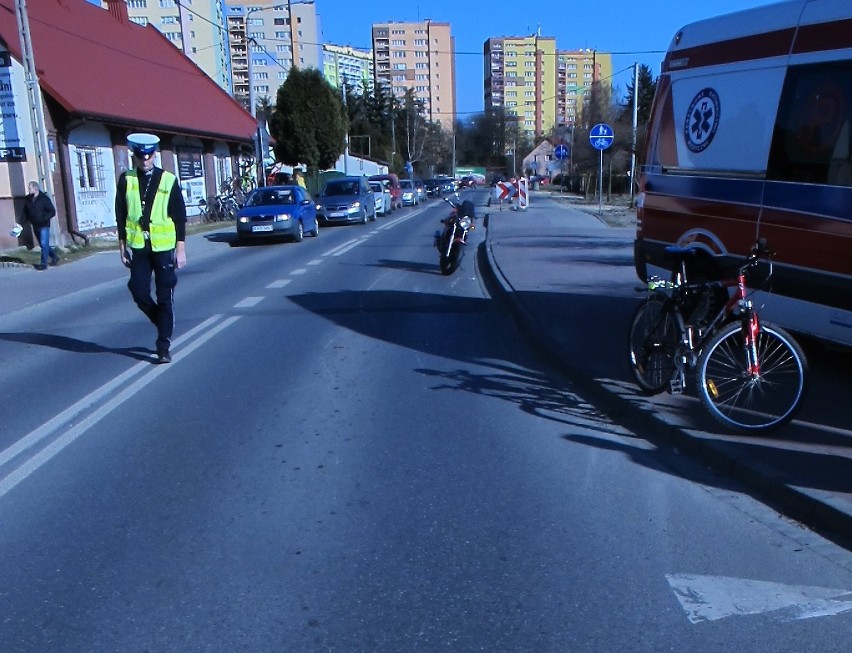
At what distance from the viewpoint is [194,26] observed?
89875 mm

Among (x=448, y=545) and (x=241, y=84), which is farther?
(x=241, y=84)

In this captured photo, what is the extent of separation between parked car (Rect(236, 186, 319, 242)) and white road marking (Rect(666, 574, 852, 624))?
20.7 meters

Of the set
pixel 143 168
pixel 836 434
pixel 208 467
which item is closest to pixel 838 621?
pixel 836 434

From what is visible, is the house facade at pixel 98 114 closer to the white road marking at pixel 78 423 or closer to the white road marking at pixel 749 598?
the white road marking at pixel 78 423

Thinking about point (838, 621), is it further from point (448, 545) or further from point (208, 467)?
point (208, 467)

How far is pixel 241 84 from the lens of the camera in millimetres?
128000

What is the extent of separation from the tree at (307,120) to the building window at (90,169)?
2544 cm

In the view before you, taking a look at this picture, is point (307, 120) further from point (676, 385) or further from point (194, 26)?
point (676, 385)

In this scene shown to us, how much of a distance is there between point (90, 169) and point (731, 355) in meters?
23.8

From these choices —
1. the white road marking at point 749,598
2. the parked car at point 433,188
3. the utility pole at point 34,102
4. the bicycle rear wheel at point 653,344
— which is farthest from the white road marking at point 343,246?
the parked car at point 433,188

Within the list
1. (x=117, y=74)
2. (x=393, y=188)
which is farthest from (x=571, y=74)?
(x=117, y=74)

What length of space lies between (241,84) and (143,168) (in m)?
127

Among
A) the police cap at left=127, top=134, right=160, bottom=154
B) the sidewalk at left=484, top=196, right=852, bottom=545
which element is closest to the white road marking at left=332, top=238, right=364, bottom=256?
the sidewalk at left=484, top=196, right=852, bottom=545

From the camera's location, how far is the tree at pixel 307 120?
51.2 meters
